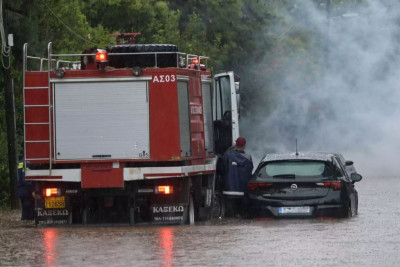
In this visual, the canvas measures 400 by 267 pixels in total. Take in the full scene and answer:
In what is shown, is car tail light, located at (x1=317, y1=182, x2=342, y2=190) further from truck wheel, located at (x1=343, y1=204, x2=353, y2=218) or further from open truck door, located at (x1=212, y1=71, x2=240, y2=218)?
open truck door, located at (x1=212, y1=71, x2=240, y2=218)

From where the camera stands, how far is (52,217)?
74.4ft

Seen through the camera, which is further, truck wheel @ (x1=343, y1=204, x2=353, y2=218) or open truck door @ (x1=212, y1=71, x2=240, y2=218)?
open truck door @ (x1=212, y1=71, x2=240, y2=218)

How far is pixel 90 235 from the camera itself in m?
20.3

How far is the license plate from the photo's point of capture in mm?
22453

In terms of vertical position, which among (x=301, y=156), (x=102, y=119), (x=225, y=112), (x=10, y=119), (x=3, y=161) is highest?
(x=10, y=119)

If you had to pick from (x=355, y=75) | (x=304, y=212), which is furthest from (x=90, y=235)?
(x=355, y=75)

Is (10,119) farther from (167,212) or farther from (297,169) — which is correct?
(297,169)

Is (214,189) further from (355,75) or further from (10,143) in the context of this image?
(355,75)

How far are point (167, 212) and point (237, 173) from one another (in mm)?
2255

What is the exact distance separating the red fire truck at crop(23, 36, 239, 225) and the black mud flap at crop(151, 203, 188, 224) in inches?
0.7

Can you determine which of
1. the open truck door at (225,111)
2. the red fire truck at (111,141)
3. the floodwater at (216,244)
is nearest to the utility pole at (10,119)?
the open truck door at (225,111)

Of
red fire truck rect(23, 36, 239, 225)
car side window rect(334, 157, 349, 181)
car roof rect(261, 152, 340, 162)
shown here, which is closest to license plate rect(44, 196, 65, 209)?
red fire truck rect(23, 36, 239, 225)

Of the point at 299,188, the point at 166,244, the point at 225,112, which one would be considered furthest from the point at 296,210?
the point at 166,244

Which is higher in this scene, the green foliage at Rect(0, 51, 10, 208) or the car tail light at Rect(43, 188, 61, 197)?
the green foliage at Rect(0, 51, 10, 208)
